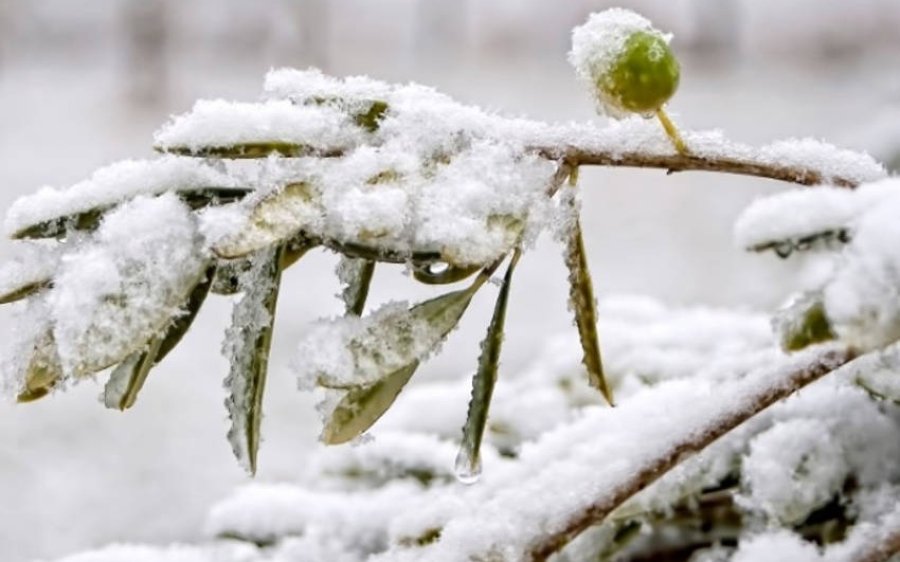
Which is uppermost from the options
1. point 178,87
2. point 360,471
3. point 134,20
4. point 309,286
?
point 134,20

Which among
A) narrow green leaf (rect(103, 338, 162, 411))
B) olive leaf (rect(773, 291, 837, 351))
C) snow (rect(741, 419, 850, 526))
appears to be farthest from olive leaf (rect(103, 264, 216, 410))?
snow (rect(741, 419, 850, 526))

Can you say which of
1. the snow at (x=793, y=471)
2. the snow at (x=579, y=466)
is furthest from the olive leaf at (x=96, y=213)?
the snow at (x=793, y=471)

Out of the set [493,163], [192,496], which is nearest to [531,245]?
[493,163]

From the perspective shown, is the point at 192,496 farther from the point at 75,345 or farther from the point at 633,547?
the point at 75,345

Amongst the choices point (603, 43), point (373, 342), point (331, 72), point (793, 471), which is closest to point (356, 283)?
point (373, 342)

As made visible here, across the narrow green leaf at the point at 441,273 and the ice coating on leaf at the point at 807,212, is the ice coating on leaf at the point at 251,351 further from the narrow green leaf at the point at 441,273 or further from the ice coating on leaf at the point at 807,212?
the ice coating on leaf at the point at 807,212
